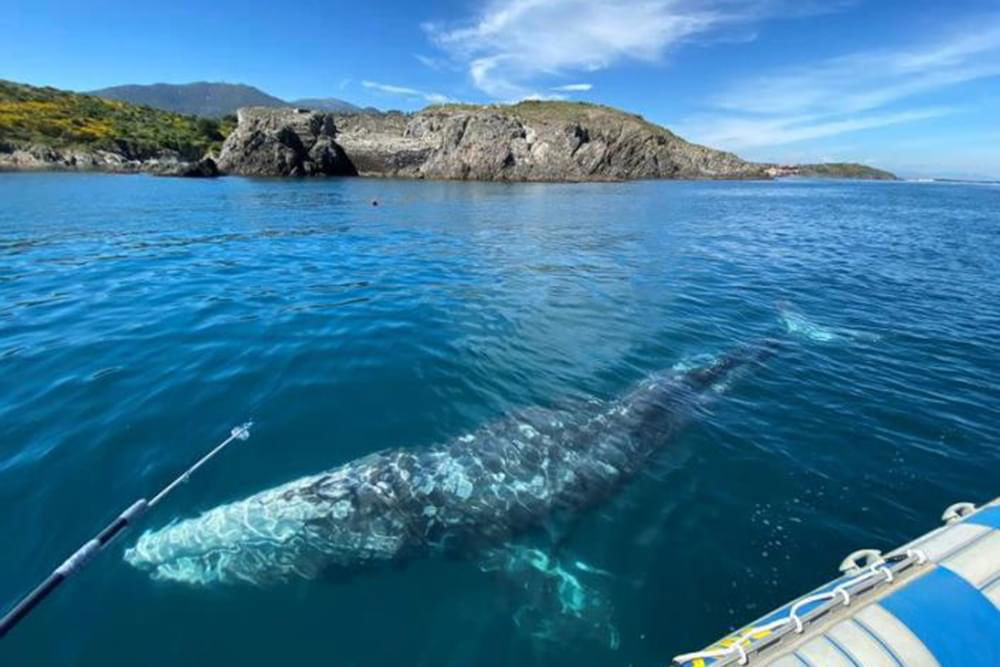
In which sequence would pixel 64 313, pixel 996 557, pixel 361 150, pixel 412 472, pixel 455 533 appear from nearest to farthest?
pixel 996 557, pixel 455 533, pixel 412 472, pixel 64 313, pixel 361 150

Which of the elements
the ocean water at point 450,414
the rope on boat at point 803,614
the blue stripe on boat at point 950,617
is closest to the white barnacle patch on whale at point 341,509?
the ocean water at point 450,414

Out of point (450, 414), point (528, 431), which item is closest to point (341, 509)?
point (450, 414)

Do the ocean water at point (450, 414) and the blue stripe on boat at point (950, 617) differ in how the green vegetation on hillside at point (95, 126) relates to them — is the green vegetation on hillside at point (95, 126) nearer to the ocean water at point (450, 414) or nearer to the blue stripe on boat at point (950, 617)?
the ocean water at point (450, 414)

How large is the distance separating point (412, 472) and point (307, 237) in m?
25.1

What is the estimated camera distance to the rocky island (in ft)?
296

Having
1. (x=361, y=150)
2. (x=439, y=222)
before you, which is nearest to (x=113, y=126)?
(x=361, y=150)

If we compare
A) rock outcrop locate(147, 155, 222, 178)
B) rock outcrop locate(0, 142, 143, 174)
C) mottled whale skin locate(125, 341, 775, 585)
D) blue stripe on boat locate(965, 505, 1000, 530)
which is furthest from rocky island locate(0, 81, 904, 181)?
blue stripe on boat locate(965, 505, 1000, 530)

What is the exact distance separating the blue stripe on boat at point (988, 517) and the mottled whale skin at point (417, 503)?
3916mm

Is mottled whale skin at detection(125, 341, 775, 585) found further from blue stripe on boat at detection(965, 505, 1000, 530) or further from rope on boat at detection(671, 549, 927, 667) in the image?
blue stripe on boat at detection(965, 505, 1000, 530)

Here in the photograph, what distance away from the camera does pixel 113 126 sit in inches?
4528

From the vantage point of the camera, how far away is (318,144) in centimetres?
9719

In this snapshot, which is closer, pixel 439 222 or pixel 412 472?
pixel 412 472

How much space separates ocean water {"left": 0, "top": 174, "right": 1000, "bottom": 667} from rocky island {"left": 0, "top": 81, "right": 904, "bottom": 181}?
260 feet

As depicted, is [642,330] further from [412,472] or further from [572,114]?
[572,114]
